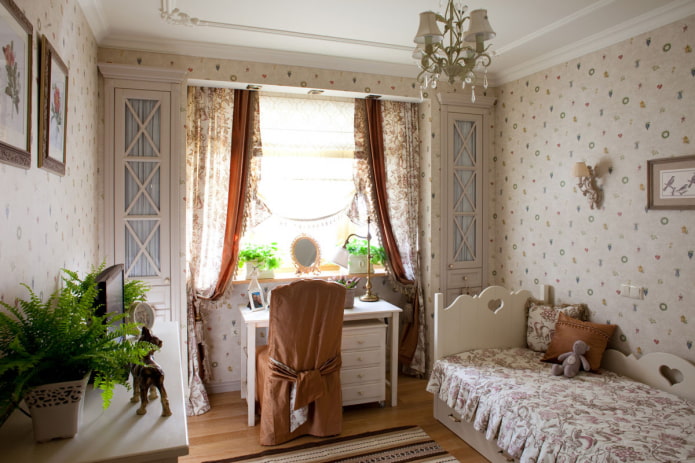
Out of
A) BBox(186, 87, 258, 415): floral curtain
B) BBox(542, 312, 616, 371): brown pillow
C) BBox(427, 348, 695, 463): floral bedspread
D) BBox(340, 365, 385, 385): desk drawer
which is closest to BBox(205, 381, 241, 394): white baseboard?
BBox(186, 87, 258, 415): floral curtain

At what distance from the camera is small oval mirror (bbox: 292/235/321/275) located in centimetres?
397

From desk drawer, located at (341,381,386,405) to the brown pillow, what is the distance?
1.18 metres

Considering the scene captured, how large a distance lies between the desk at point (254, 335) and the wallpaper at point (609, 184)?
1.18 metres

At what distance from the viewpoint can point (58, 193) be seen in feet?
6.83

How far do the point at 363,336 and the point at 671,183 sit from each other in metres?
2.18

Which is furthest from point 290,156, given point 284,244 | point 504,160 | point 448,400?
point 448,400

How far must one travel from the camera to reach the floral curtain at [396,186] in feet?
13.4

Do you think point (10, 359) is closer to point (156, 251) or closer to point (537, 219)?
point (156, 251)

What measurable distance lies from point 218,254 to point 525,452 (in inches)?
98.4

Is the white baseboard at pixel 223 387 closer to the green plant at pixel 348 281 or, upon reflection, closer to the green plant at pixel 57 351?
the green plant at pixel 348 281

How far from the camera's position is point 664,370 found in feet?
9.09

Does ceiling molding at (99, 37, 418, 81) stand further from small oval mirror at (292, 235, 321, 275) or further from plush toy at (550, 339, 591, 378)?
plush toy at (550, 339, 591, 378)

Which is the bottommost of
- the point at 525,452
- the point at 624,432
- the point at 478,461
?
the point at 478,461

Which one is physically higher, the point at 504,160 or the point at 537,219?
the point at 504,160
